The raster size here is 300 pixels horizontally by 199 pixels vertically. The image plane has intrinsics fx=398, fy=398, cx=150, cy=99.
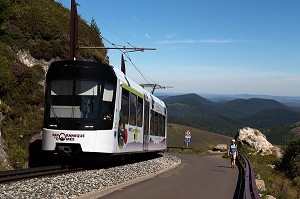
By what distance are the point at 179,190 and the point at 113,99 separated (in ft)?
16.8

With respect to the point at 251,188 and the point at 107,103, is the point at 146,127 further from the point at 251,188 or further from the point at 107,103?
the point at 251,188

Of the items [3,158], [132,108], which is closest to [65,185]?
[3,158]

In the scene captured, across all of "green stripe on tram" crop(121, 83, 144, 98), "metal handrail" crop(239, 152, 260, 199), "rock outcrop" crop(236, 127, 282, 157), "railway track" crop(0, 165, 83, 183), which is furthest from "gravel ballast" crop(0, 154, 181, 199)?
"rock outcrop" crop(236, 127, 282, 157)

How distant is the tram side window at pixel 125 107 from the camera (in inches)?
675

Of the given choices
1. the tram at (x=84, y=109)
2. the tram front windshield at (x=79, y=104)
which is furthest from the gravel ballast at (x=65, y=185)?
the tram front windshield at (x=79, y=104)

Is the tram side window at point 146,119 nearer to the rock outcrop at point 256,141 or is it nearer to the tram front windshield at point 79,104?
the tram front windshield at point 79,104

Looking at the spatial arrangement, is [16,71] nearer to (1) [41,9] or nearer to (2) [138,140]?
(2) [138,140]

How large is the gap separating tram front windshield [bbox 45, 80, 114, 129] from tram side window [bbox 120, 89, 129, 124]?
1111 mm

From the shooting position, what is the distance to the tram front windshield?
1557 centimetres

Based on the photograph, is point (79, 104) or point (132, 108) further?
point (132, 108)

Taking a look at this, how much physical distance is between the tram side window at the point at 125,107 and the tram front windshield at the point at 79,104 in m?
1.11

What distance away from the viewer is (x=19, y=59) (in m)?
24.3

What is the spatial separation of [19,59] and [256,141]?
2744cm

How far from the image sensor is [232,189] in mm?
14008
